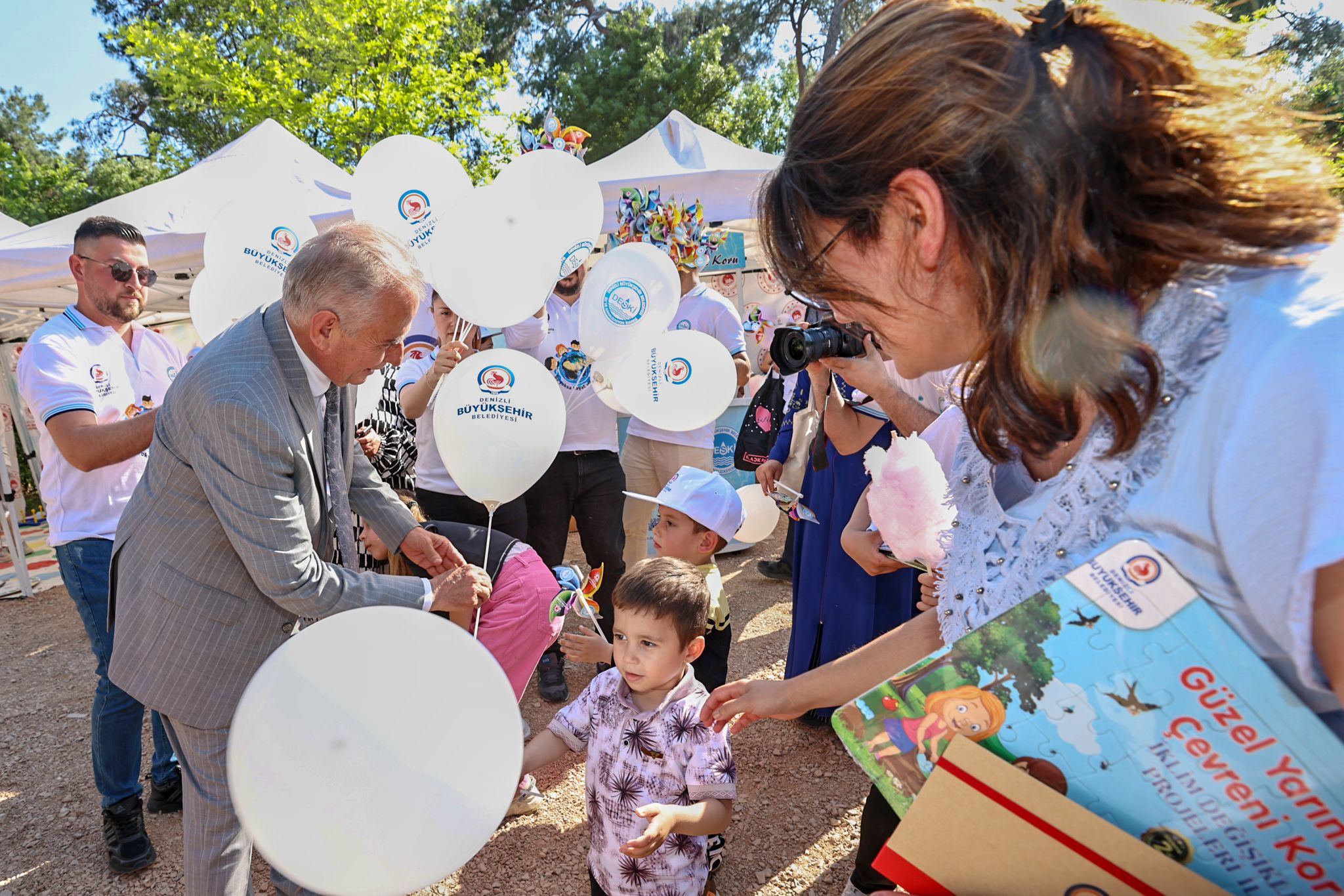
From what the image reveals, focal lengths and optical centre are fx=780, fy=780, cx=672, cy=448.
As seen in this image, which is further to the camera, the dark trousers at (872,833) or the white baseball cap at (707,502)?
the white baseball cap at (707,502)

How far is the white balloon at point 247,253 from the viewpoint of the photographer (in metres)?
3.06

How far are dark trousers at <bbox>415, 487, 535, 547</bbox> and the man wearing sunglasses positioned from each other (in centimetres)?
109

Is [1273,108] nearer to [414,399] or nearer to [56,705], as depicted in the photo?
[414,399]

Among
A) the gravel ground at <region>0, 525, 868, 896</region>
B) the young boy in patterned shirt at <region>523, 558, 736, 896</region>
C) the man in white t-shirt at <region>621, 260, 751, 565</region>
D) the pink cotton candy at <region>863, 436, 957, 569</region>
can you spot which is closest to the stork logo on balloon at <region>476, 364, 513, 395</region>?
the young boy in patterned shirt at <region>523, 558, 736, 896</region>

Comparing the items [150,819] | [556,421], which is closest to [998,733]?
[556,421]

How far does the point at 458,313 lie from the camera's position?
305 centimetres

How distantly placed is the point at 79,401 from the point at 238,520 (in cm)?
148

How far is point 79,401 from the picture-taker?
2.65m

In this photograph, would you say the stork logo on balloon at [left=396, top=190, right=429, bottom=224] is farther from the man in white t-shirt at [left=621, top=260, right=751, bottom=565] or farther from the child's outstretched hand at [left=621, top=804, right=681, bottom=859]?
the child's outstretched hand at [left=621, top=804, right=681, bottom=859]

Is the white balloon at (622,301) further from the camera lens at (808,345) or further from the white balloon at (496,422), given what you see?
the camera lens at (808,345)

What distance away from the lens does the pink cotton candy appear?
1.47 meters

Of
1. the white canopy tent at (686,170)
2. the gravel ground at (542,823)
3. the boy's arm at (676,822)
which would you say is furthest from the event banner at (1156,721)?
the white canopy tent at (686,170)

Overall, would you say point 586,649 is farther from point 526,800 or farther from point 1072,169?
point 1072,169

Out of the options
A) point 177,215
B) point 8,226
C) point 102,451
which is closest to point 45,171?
point 8,226
